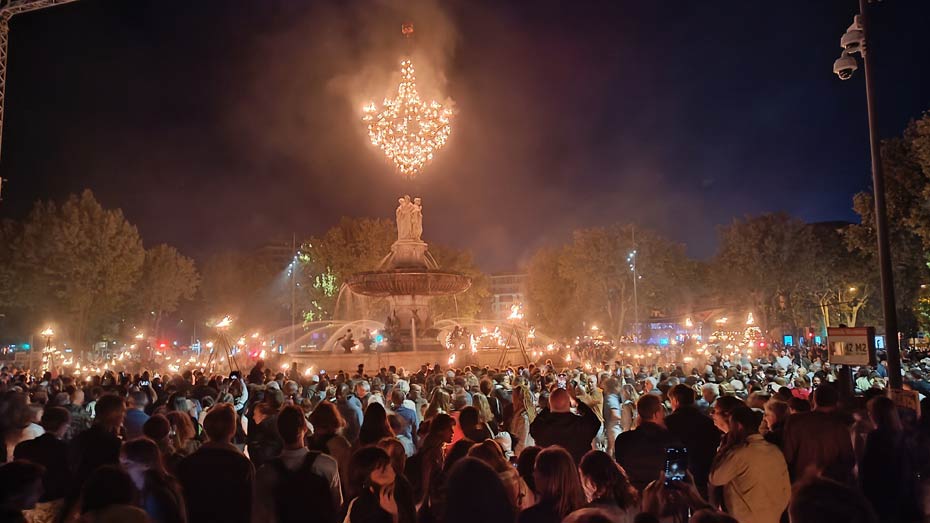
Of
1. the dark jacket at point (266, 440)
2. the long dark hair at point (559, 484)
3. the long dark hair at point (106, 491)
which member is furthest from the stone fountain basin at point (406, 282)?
the long dark hair at point (106, 491)

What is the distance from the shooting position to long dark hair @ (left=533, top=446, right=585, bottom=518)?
410cm

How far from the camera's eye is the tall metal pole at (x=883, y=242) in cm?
1080

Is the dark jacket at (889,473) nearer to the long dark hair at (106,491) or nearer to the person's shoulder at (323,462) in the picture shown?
the person's shoulder at (323,462)

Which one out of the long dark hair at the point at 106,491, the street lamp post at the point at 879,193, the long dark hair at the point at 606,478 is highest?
the street lamp post at the point at 879,193

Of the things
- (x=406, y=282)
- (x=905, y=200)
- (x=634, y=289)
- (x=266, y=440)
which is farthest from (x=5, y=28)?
(x=634, y=289)

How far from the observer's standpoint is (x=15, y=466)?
12.9 feet

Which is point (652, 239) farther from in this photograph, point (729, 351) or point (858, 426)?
point (858, 426)

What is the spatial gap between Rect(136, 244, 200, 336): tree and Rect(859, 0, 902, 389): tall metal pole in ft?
181

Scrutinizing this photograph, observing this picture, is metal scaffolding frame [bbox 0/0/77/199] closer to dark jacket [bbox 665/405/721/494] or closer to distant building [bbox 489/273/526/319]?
dark jacket [bbox 665/405/721/494]

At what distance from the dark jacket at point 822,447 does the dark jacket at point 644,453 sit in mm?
1021

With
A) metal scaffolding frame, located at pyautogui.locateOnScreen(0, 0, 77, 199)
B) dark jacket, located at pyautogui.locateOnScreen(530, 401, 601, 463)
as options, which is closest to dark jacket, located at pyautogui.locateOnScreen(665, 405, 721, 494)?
dark jacket, located at pyautogui.locateOnScreen(530, 401, 601, 463)

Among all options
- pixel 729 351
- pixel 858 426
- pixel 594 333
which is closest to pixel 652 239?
pixel 594 333

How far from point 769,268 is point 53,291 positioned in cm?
5265

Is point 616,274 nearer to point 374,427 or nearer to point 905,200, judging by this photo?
point 905,200
